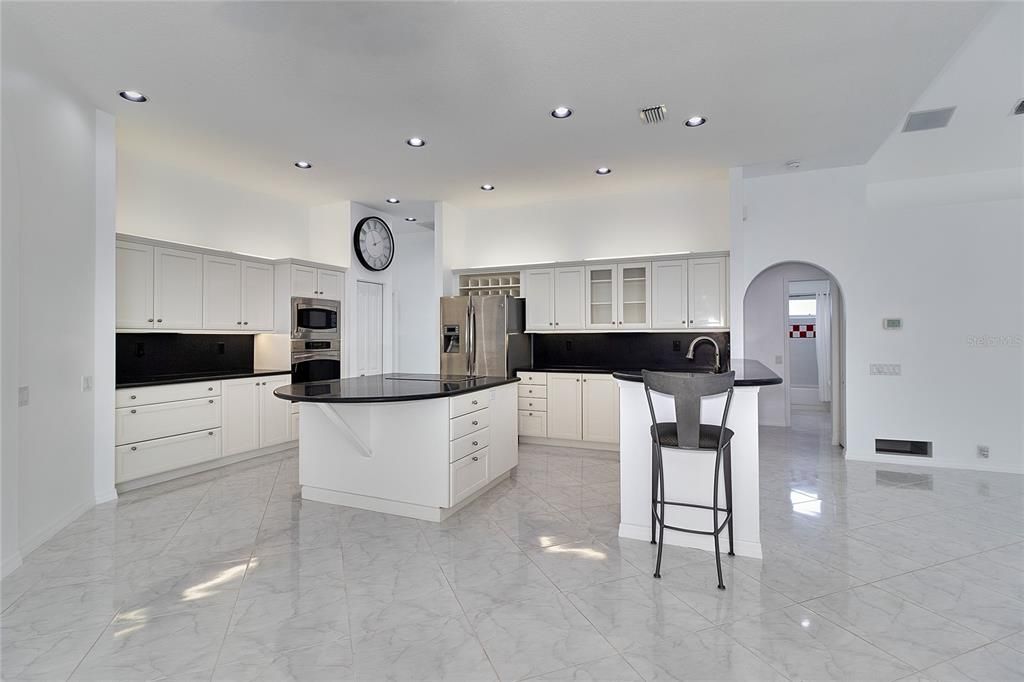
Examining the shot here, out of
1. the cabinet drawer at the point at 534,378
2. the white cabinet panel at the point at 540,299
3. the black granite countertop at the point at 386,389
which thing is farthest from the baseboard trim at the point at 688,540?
the white cabinet panel at the point at 540,299

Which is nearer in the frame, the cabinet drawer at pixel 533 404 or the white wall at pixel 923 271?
the white wall at pixel 923 271

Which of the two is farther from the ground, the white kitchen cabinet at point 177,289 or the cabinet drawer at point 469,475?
the white kitchen cabinet at point 177,289

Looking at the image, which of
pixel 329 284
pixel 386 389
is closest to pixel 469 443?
pixel 386 389

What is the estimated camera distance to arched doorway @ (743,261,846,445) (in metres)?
5.54

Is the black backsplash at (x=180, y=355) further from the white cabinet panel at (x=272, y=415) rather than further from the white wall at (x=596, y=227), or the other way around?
the white wall at (x=596, y=227)

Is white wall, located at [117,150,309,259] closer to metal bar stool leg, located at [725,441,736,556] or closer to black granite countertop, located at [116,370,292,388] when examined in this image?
black granite countertop, located at [116,370,292,388]

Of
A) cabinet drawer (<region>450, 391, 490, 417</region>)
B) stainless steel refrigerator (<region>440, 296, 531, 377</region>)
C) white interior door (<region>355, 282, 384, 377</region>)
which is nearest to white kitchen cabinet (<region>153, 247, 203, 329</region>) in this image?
white interior door (<region>355, 282, 384, 377</region>)

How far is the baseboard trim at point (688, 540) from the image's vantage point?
9.03 ft

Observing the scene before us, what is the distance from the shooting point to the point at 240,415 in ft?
15.9

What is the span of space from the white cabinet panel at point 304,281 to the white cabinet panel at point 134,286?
139 cm

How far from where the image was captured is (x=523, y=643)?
1.98m

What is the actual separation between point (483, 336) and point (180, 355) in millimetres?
3195

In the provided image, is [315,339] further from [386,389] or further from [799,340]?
[799,340]

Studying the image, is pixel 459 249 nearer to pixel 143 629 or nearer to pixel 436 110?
pixel 436 110
